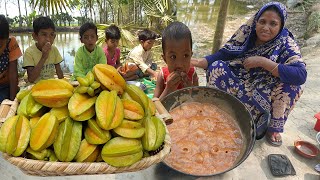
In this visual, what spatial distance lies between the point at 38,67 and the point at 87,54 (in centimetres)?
88

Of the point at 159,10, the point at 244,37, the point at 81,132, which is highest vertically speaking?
the point at 159,10

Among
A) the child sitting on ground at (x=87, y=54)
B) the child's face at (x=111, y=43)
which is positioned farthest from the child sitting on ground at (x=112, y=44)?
the child sitting on ground at (x=87, y=54)

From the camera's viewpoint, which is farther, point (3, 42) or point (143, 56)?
point (143, 56)

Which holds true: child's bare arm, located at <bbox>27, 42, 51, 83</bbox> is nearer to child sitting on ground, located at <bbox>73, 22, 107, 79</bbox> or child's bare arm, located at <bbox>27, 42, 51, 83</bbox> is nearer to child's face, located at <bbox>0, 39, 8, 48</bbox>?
child's face, located at <bbox>0, 39, 8, 48</bbox>

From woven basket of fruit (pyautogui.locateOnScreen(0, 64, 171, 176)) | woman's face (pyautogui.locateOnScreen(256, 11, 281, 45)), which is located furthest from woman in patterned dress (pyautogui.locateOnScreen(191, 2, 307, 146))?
woven basket of fruit (pyautogui.locateOnScreen(0, 64, 171, 176))

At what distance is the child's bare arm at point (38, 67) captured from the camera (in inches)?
122

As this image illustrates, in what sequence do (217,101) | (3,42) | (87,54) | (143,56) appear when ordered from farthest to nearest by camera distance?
(143,56)
(87,54)
(3,42)
(217,101)

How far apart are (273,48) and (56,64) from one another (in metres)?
2.74

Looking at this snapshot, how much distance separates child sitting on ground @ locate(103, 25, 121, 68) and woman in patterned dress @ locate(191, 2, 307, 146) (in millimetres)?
1783

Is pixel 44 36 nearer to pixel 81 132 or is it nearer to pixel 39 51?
pixel 39 51

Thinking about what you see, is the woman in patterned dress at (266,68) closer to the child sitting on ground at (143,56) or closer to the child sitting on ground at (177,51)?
the child sitting on ground at (177,51)

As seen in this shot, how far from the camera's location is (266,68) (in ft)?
8.56

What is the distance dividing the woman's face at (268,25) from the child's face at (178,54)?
80 centimetres

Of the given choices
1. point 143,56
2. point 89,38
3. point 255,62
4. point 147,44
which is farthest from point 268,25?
point 143,56
